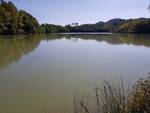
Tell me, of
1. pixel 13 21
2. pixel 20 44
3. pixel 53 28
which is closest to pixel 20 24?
pixel 13 21

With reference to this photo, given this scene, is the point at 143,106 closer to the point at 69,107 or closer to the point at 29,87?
the point at 69,107

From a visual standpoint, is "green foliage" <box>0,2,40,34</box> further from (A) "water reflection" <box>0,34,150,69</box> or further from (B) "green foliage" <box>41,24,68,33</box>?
(B) "green foliage" <box>41,24,68,33</box>

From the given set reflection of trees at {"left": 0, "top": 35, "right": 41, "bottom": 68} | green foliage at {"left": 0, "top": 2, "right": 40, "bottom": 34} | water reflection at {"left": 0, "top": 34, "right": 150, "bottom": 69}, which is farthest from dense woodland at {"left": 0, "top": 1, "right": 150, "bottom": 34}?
reflection of trees at {"left": 0, "top": 35, "right": 41, "bottom": 68}

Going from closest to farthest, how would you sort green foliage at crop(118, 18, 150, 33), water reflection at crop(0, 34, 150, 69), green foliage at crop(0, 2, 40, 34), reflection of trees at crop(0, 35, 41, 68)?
reflection of trees at crop(0, 35, 41, 68)
water reflection at crop(0, 34, 150, 69)
green foliage at crop(0, 2, 40, 34)
green foliage at crop(118, 18, 150, 33)

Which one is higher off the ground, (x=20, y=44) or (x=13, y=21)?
(x=13, y=21)

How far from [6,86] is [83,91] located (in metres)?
1.99

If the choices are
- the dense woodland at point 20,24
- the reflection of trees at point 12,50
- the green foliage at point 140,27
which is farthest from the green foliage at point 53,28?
the reflection of trees at point 12,50

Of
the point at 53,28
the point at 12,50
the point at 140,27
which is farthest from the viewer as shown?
the point at 53,28

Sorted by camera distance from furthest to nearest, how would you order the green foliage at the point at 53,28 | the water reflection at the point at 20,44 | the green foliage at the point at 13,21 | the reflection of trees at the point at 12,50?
the green foliage at the point at 53,28
the green foliage at the point at 13,21
the water reflection at the point at 20,44
the reflection of trees at the point at 12,50

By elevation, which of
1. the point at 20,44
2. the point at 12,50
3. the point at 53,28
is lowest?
the point at 53,28

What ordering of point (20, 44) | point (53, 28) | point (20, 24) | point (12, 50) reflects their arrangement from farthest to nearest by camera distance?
point (53, 28), point (20, 24), point (20, 44), point (12, 50)

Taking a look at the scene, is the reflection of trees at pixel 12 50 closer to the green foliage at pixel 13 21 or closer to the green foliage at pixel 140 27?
the green foliage at pixel 13 21

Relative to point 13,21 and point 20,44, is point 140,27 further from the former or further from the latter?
point 20,44

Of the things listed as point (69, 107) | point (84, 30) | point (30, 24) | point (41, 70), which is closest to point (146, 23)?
point (30, 24)
